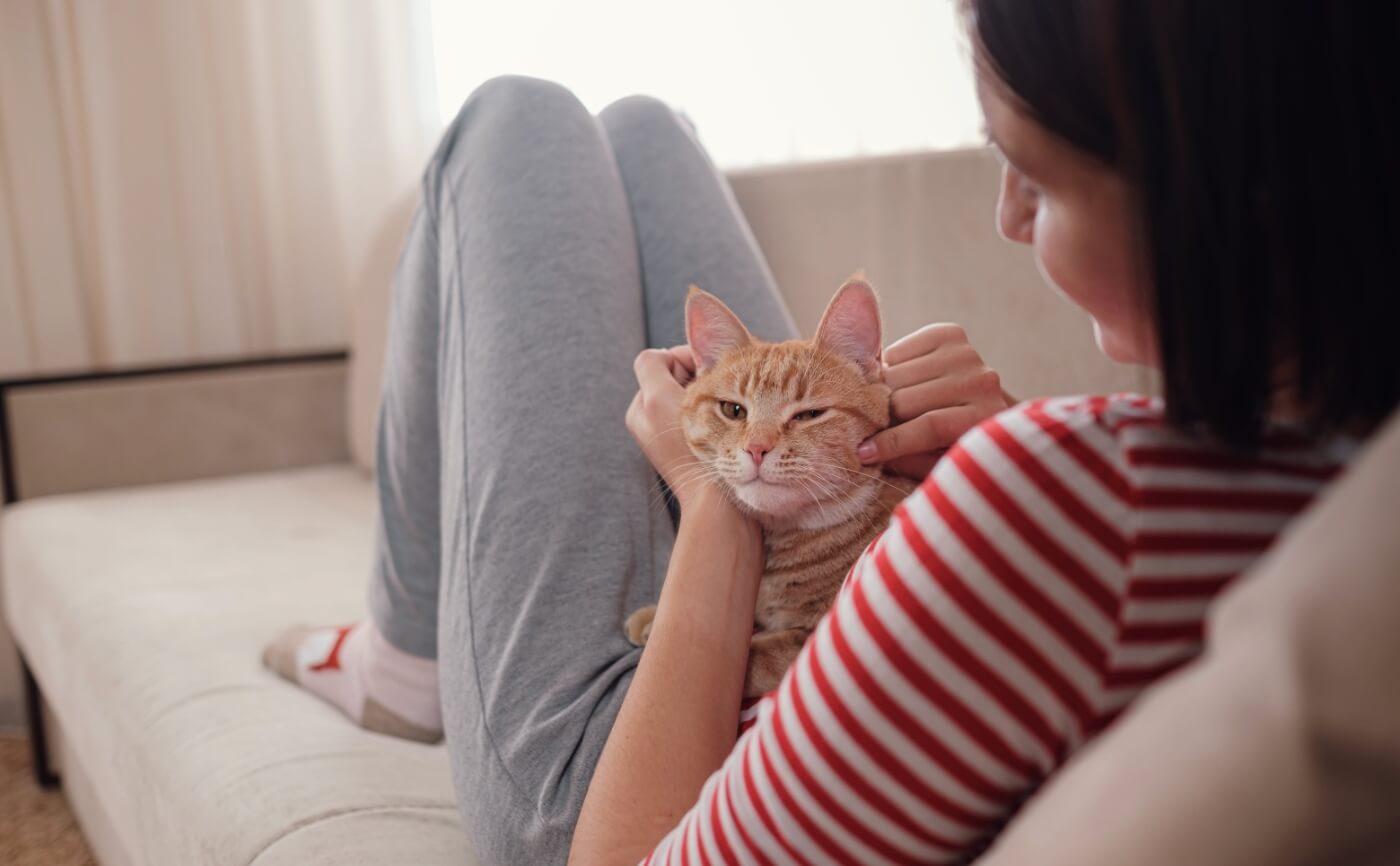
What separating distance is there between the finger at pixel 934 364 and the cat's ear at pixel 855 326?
38 millimetres

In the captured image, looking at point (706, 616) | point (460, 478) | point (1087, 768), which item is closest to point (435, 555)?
point (460, 478)

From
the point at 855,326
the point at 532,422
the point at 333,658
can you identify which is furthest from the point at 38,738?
the point at 855,326

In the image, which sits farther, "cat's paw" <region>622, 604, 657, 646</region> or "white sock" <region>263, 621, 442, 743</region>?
"white sock" <region>263, 621, 442, 743</region>

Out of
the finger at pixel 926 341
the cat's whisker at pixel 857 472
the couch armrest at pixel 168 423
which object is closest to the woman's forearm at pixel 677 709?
the cat's whisker at pixel 857 472

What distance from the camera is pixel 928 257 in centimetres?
149

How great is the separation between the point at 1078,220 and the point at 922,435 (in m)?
0.37

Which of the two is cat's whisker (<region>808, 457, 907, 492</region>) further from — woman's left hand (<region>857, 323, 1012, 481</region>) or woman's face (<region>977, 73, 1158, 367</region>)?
woman's face (<region>977, 73, 1158, 367</region>)

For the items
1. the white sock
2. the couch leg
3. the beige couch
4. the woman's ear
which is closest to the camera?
the woman's ear

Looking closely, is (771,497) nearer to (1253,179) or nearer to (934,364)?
(934,364)

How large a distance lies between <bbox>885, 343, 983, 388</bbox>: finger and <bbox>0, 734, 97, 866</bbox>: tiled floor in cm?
163

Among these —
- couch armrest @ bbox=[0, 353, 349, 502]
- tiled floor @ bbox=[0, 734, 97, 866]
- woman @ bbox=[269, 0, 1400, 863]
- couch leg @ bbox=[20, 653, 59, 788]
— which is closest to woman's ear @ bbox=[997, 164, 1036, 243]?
woman @ bbox=[269, 0, 1400, 863]

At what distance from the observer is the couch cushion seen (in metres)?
1.00

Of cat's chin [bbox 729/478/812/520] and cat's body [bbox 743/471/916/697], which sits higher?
cat's chin [bbox 729/478/812/520]

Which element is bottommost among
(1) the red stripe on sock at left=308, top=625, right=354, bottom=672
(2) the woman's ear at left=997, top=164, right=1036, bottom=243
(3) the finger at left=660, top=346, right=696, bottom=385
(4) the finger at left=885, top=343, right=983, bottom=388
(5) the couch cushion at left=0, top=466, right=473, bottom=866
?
(5) the couch cushion at left=0, top=466, right=473, bottom=866
